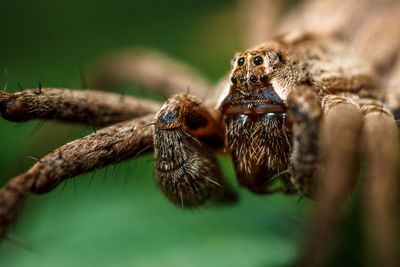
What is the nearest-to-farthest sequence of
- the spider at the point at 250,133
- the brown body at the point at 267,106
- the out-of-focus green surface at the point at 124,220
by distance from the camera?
1. the spider at the point at 250,133
2. the brown body at the point at 267,106
3. the out-of-focus green surface at the point at 124,220

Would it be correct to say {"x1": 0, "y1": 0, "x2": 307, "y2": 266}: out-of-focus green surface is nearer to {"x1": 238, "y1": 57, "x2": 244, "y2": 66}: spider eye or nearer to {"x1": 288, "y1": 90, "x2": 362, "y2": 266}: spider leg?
{"x1": 288, "y1": 90, "x2": 362, "y2": 266}: spider leg

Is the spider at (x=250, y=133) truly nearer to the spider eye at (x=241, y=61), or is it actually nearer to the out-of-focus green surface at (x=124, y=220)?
the spider eye at (x=241, y=61)

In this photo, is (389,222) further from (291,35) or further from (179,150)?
(291,35)

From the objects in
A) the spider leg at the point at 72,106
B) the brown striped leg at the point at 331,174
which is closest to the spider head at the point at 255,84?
the brown striped leg at the point at 331,174

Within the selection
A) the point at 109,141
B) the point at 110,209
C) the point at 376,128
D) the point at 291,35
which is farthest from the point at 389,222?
the point at 110,209

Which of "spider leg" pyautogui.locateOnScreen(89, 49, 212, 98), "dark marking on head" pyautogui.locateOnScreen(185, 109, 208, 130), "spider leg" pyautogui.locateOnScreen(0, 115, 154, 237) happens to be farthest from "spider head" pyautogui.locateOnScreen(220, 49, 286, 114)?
"spider leg" pyautogui.locateOnScreen(89, 49, 212, 98)

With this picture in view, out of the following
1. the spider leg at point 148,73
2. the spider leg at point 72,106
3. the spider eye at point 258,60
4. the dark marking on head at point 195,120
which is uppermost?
the spider leg at point 148,73
